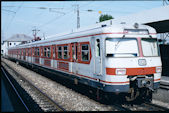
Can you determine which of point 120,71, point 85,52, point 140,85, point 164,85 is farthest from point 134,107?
point 85,52

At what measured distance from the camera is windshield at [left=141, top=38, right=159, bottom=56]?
782 centimetres

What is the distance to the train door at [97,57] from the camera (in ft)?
25.4

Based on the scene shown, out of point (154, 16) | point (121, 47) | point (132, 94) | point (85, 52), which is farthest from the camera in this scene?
point (154, 16)

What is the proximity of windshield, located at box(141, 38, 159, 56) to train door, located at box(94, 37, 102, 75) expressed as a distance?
173 cm

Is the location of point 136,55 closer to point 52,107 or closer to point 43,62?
point 52,107

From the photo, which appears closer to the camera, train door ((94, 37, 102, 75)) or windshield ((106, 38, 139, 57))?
windshield ((106, 38, 139, 57))

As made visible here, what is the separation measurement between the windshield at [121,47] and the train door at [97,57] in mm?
563

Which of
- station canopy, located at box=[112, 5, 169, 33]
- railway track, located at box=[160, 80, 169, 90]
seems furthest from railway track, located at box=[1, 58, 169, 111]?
station canopy, located at box=[112, 5, 169, 33]

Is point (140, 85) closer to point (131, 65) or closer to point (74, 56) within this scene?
point (131, 65)

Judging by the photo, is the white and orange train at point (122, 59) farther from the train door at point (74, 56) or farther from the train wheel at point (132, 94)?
the train door at point (74, 56)

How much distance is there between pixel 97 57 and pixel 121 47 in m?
1.07

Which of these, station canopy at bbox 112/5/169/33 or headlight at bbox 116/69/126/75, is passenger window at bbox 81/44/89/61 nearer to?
headlight at bbox 116/69/126/75

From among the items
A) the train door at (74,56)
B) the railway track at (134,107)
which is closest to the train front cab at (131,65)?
the railway track at (134,107)

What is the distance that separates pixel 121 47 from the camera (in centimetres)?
742
